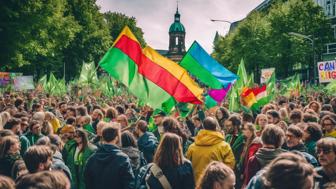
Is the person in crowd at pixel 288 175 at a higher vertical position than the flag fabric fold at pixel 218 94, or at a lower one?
lower

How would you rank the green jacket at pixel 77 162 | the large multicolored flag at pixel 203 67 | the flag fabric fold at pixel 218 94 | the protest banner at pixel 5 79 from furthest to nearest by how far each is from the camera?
the protest banner at pixel 5 79 → the flag fabric fold at pixel 218 94 → the large multicolored flag at pixel 203 67 → the green jacket at pixel 77 162

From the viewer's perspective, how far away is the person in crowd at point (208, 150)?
6129mm

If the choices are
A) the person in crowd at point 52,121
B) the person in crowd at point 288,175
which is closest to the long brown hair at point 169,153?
the person in crowd at point 288,175

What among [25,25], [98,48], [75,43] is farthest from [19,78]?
[98,48]

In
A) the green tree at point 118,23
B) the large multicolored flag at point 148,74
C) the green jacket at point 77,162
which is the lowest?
the green jacket at point 77,162

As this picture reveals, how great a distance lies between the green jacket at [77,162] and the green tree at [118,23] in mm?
65879

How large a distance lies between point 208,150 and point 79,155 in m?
1.79

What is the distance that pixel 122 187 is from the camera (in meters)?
5.16

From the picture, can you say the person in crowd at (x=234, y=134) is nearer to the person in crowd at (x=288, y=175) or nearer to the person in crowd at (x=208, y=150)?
the person in crowd at (x=208, y=150)

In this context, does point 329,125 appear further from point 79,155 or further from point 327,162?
point 79,155

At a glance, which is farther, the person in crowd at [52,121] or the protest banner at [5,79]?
the protest banner at [5,79]

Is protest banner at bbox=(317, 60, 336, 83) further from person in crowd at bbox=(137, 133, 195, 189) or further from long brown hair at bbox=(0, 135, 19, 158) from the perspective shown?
long brown hair at bbox=(0, 135, 19, 158)

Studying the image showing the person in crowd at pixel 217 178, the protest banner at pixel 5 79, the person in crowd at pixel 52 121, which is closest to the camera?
the person in crowd at pixel 217 178

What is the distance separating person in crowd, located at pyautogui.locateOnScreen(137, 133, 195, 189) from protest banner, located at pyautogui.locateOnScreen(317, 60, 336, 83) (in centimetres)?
1815
